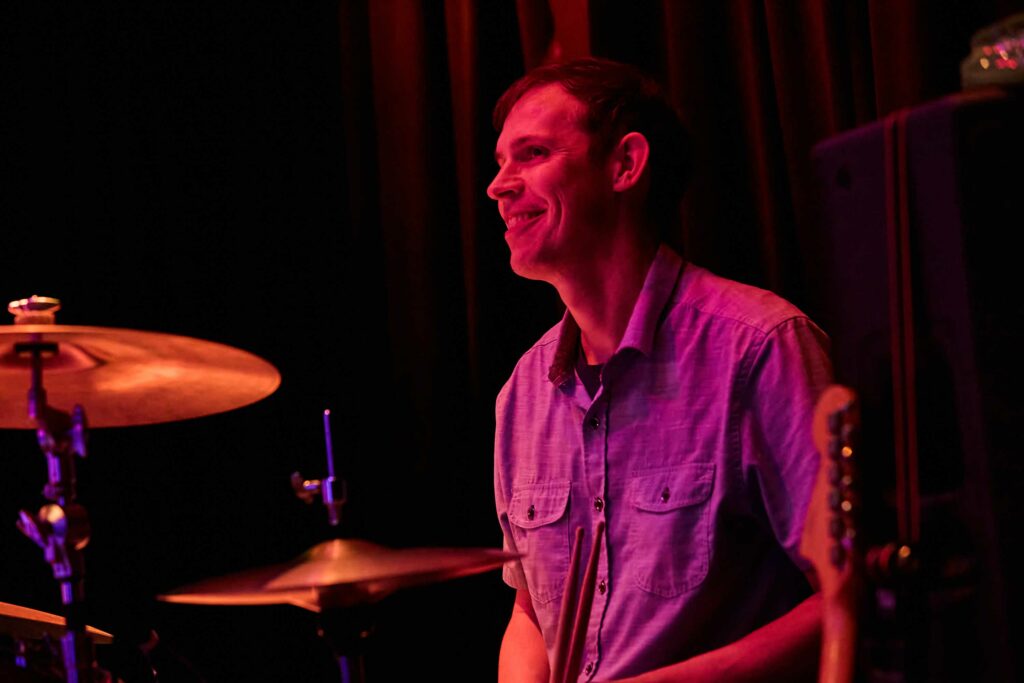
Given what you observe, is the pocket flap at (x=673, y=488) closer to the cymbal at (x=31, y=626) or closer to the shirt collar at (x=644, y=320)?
the shirt collar at (x=644, y=320)

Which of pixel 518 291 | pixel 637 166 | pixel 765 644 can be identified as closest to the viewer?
pixel 765 644

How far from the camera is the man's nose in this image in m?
1.67

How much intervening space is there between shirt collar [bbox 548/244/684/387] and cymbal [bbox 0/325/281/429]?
1.67 feet

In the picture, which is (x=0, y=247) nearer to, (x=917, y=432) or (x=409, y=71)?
(x=409, y=71)

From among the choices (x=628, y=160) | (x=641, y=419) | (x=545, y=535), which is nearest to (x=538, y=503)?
(x=545, y=535)

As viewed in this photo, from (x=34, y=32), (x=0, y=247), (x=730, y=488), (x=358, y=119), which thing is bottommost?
(x=730, y=488)

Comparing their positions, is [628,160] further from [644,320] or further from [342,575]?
[342,575]

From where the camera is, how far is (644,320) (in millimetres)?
1531

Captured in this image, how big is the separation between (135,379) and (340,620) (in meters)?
0.42

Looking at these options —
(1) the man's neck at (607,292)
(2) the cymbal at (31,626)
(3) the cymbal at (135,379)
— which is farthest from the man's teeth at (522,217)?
(2) the cymbal at (31,626)

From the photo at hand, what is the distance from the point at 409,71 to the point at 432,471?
0.84m

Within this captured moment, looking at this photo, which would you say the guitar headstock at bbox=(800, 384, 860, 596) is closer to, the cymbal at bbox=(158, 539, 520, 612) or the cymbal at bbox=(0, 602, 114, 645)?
the cymbal at bbox=(158, 539, 520, 612)

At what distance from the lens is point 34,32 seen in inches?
90.4

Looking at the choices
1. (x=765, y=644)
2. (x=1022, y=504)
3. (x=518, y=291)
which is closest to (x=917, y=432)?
(x=1022, y=504)
